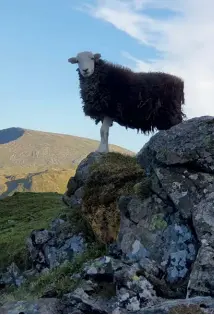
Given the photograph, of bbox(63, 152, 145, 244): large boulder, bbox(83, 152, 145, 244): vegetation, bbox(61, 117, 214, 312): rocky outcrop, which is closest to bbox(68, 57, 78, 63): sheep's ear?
bbox(63, 152, 145, 244): large boulder

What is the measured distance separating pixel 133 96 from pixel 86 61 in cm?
227

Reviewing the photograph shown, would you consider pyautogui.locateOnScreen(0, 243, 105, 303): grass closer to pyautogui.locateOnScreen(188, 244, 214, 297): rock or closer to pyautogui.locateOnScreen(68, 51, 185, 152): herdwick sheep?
pyautogui.locateOnScreen(188, 244, 214, 297): rock

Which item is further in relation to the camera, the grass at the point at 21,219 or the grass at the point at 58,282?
the grass at the point at 21,219

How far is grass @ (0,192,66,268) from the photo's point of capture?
18.1 m

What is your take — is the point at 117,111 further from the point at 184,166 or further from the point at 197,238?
the point at 197,238

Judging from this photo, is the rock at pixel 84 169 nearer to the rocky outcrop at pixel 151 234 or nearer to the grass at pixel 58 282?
the rocky outcrop at pixel 151 234

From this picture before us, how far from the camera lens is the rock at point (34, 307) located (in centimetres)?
930

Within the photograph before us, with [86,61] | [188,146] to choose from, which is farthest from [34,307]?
[86,61]

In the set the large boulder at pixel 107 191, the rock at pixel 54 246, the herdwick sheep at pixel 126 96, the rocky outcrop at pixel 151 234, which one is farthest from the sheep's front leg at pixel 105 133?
the rock at pixel 54 246

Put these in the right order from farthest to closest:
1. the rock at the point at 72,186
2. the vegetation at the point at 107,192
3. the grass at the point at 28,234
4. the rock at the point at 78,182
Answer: the rock at the point at 72,186, the rock at the point at 78,182, the vegetation at the point at 107,192, the grass at the point at 28,234

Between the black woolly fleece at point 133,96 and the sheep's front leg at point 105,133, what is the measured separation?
22cm

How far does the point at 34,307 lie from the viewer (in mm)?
9430

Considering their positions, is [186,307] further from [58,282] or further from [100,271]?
[58,282]

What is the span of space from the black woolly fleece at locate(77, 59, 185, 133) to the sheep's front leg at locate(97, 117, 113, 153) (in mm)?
221
